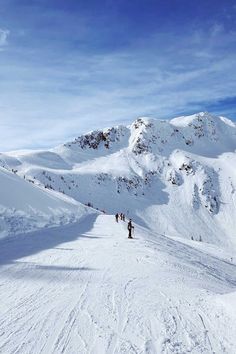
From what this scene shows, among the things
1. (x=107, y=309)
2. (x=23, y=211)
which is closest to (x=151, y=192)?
(x=23, y=211)

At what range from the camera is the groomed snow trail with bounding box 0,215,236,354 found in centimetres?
872

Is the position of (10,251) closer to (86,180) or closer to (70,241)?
(70,241)

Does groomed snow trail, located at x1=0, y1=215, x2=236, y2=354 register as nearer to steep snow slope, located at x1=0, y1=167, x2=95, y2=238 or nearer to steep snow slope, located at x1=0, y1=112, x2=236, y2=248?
steep snow slope, located at x1=0, y1=167, x2=95, y2=238

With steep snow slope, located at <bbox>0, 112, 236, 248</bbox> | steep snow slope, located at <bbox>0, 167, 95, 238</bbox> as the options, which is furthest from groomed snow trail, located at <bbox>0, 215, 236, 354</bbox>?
steep snow slope, located at <bbox>0, 112, 236, 248</bbox>

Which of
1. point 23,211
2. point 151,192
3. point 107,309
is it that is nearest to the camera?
point 107,309

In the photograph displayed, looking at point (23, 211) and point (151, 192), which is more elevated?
point (151, 192)

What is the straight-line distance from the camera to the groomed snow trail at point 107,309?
872 cm

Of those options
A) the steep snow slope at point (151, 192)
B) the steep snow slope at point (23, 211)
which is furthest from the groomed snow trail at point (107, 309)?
the steep snow slope at point (151, 192)

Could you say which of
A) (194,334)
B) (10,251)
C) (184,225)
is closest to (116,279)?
(194,334)

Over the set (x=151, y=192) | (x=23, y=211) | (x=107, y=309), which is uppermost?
(x=151, y=192)

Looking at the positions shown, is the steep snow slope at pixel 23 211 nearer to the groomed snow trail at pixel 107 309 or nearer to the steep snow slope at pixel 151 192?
the groomed snow trail at pixel 107 309

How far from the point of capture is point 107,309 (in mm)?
10961

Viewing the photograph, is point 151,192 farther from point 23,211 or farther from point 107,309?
point 107,309

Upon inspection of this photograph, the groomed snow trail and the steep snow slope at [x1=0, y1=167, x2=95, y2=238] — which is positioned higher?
the steep snow slope at [x1=0, y1=167, x2=95, y2=238]
